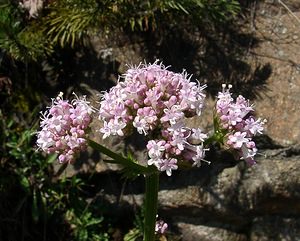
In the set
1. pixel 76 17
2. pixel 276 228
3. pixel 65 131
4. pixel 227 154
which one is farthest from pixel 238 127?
pixel 276 228

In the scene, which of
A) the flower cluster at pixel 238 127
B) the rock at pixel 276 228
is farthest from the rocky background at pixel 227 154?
the flower cluster at pixel 238 127

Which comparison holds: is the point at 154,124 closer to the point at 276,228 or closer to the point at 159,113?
the point at 159,113

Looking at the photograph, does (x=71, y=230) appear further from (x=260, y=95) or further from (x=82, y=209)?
(x=260, y=95)

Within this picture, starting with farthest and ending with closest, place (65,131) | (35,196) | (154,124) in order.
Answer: (35,196) < (65,131) < (154,124)

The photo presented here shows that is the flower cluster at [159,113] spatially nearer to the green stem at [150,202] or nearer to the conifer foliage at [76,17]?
the green stem at [150,202]

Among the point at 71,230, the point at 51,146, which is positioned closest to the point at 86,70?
the point at 71,230

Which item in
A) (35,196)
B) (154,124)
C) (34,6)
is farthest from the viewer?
(35,196)

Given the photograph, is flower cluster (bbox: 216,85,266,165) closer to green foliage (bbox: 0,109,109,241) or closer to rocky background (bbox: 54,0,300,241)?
rocky background (bbox: 54,0,300,241)
